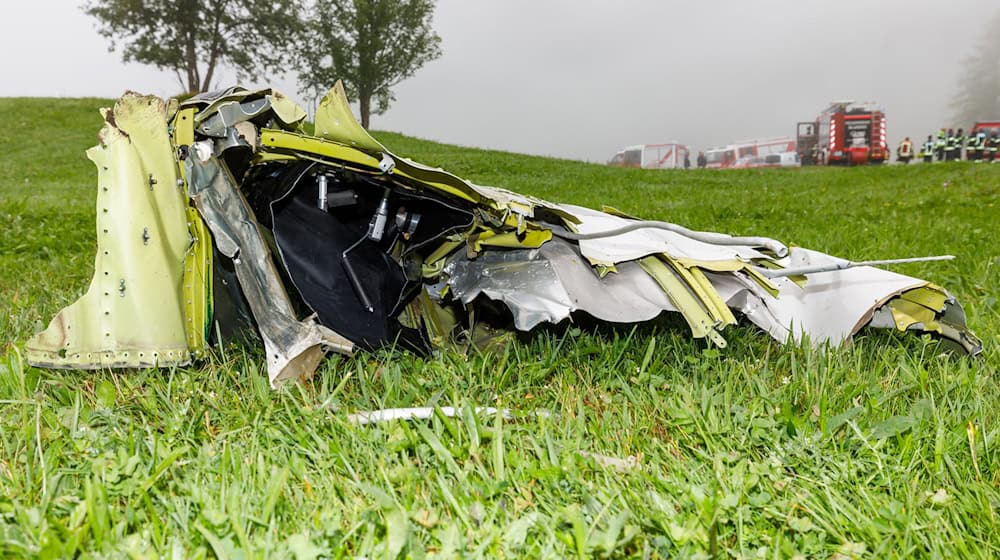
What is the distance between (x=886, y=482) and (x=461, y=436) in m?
1.21

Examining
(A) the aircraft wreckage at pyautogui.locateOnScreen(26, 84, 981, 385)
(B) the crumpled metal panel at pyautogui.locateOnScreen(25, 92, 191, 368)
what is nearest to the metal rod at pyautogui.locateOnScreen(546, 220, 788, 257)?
(A) the aircraft wreckage at pyautogui.locateOnScreen(26, 84, 981, 385)

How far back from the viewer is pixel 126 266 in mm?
1948

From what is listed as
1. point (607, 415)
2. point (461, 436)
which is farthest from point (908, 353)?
point (461, 436)

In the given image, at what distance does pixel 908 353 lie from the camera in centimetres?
262

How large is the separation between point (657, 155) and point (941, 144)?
1198 cm

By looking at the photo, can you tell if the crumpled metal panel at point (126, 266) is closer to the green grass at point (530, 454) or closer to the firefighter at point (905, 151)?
→ the green grass at point (530, 454)

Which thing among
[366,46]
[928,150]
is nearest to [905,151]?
[928,150]

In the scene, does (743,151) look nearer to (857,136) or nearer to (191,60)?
(857,136)

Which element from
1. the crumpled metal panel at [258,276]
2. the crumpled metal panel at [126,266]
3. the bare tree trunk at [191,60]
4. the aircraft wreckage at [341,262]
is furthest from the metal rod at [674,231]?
the bare tree trunk at [191,60]

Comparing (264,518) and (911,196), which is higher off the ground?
(911,196)

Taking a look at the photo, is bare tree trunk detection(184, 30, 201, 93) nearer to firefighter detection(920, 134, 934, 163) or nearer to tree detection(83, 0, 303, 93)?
tree detection(83, 0, 303, 93)

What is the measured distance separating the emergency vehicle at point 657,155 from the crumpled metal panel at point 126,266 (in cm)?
2968

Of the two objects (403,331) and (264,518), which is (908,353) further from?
(264,518)

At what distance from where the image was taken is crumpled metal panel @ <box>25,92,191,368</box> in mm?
1944
